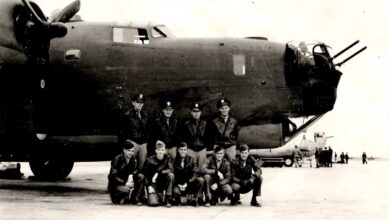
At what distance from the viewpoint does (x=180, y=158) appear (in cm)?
1078

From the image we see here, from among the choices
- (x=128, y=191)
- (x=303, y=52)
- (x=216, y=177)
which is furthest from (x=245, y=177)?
(x=303, y=52)

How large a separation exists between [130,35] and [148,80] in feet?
4.10

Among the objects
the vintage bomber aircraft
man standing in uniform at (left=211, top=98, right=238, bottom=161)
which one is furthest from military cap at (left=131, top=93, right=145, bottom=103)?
man standing in uniform at (left=211, top=98, right=238, bottom=161)

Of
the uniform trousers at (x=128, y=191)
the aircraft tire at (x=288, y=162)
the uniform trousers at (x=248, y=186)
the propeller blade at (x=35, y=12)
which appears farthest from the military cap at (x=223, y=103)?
the aircraft tire at (x=288, y=162)

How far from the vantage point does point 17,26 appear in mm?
11617

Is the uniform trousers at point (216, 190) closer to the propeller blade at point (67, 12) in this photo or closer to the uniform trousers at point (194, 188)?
the uniform trousers at point (194, 188)

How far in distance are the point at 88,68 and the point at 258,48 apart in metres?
4.04

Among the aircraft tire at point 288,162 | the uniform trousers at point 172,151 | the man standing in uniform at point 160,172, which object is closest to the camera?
the man standing in uniform at point 160,172

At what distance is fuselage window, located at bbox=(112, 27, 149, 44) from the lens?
1309 centimetres

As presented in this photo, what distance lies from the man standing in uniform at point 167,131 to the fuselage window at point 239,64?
2.02 meters

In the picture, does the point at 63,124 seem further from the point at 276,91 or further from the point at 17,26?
the point at 276,91

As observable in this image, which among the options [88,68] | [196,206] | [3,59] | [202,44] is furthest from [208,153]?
[3,59]

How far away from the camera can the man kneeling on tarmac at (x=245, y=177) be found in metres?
10.6

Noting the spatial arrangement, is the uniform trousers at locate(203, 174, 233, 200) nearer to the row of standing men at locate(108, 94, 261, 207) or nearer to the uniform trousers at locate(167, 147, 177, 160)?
the row of standing men at locate(108, 94, 261, 207)
